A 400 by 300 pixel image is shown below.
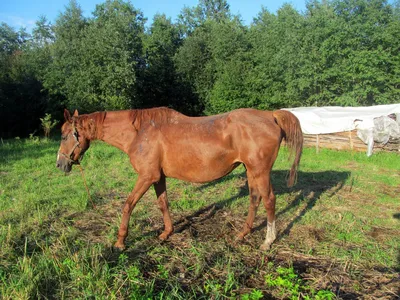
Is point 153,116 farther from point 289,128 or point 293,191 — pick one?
point 293,191

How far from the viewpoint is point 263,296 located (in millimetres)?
3018

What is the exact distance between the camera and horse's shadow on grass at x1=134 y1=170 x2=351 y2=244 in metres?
5.28

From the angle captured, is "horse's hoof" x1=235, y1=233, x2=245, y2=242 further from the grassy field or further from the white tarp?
the white tarp

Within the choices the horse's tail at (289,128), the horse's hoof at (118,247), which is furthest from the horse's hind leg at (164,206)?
the horse's tail at (289,128)

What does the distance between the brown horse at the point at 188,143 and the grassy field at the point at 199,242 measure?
0.53m

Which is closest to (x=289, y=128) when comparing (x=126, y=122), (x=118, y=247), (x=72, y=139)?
(x=126, y=122)

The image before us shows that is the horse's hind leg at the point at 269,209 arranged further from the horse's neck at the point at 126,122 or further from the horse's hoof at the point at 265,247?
the horse's neck at the point at 126,122

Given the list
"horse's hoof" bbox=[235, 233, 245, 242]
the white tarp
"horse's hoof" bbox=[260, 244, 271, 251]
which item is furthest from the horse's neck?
the white tarp

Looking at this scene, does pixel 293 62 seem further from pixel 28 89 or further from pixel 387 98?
pixel 28 89

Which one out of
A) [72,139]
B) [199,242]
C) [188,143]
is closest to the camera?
[199,242]

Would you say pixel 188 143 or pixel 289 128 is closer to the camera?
pixel 188 143

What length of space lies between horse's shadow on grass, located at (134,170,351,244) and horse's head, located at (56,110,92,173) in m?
1.74

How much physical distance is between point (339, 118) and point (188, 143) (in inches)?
488

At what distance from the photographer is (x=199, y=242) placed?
4.25 m
